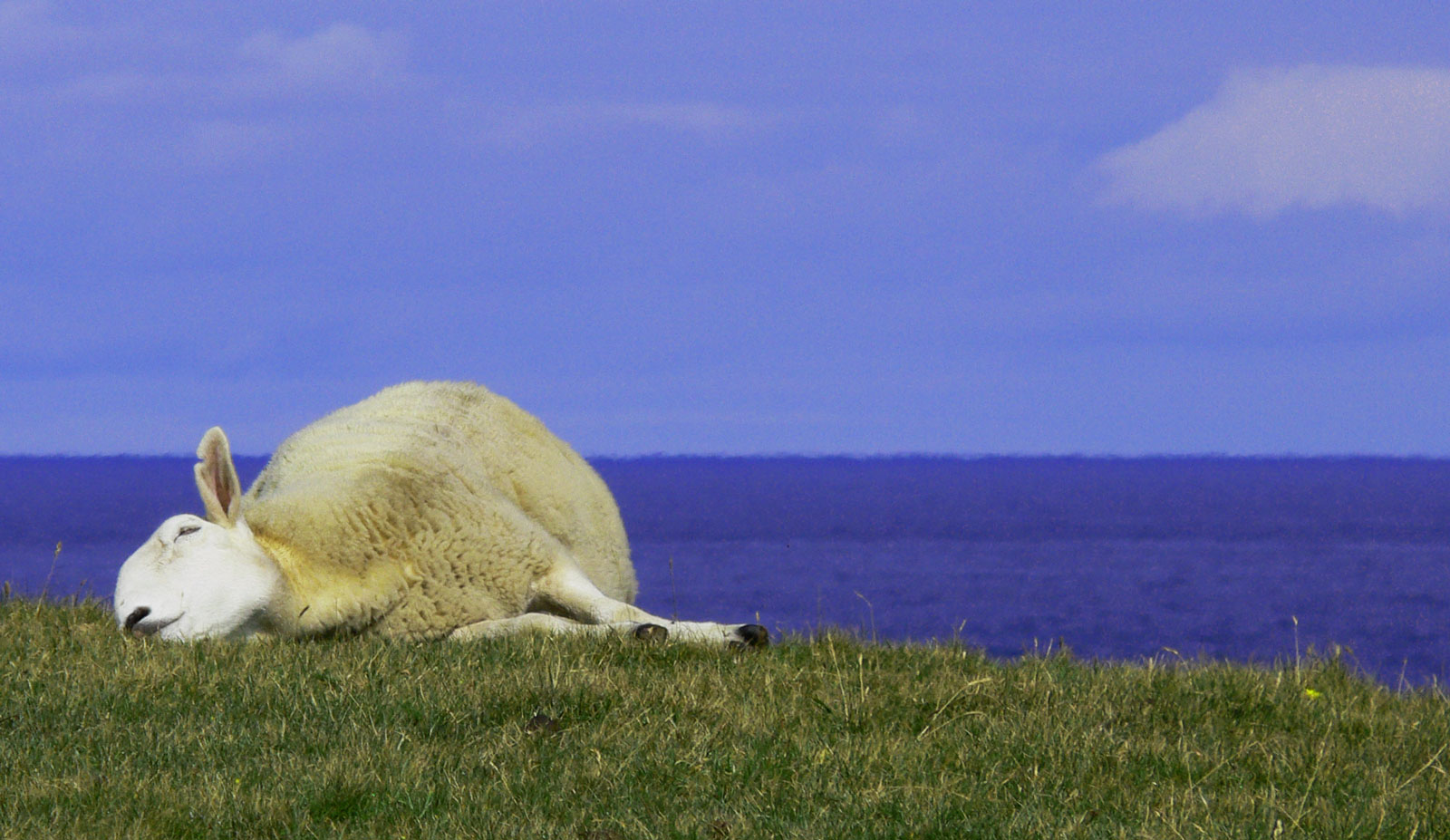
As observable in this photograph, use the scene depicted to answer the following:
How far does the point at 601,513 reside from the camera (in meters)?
10.1

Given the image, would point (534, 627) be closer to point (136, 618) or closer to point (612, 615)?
point (612, 615)

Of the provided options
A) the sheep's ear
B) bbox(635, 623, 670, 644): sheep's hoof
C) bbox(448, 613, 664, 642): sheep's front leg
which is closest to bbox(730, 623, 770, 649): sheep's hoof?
bbox(635, 623, 670, 644): sheep's hoof

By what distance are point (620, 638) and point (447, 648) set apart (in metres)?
0.83

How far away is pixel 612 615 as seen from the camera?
7836 millimetres

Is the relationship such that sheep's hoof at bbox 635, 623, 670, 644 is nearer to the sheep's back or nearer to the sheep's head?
the sheep's back

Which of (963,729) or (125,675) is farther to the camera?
(125,675)

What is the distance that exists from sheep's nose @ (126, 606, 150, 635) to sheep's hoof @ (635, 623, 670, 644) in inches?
90.5

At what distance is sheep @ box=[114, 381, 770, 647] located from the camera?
22.1 ft

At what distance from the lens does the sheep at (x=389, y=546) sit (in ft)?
22.1

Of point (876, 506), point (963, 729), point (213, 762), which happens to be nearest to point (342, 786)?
point (213, 762)

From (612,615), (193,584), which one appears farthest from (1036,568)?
(193,584)

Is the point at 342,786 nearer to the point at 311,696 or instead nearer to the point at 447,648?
the point at 311,696

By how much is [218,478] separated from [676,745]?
308 centimetres

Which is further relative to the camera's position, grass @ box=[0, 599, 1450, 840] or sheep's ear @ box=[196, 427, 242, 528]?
sheep's ear @ box=[196, 427, 242, 528]
